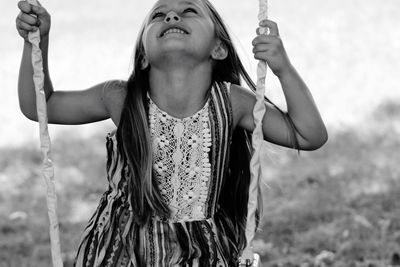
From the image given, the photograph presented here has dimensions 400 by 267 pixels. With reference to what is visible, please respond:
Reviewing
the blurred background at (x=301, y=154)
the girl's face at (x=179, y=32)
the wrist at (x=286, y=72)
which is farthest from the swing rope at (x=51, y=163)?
the blurred background at (x=301, y=154)

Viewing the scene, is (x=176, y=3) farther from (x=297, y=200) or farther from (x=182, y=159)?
(x=297, y=200)

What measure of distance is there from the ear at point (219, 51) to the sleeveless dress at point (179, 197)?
0.28ft

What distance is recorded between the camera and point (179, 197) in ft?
7.76

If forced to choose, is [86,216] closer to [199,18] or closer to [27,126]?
[27,126]

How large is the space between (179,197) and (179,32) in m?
0.48

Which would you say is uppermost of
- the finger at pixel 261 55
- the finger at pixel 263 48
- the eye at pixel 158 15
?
the eye at pixel 158 15

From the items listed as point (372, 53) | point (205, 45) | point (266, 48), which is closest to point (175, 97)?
point (205, 45)

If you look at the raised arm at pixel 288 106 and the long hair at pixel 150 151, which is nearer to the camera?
the raised arm at pixel 288 106

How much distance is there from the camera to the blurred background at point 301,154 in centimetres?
386

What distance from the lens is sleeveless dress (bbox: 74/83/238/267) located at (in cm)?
231

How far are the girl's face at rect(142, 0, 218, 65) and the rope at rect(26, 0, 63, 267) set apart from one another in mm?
327

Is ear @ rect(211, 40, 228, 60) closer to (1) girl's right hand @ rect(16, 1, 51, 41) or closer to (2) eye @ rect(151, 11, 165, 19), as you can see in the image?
(2) eye @ rect(151, 11, 165, 19)

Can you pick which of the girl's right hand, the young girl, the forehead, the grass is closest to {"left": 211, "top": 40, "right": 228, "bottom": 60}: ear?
the young girl

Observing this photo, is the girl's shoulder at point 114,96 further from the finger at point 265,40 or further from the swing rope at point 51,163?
the finger at point 265,40
